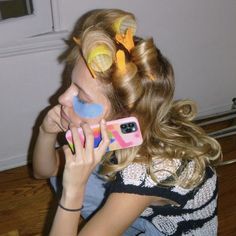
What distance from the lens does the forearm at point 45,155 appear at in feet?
3.61

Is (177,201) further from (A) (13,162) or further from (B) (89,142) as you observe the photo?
(A) (13,162)

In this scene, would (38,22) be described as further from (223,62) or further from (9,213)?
(223,62)

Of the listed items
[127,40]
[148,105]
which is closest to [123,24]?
[127,40]

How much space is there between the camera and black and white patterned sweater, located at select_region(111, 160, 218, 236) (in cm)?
82

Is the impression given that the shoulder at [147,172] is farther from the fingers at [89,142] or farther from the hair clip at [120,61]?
the hair clip at [120,61]

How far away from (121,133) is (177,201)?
0.72ft

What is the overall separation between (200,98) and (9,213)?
41.5 inches

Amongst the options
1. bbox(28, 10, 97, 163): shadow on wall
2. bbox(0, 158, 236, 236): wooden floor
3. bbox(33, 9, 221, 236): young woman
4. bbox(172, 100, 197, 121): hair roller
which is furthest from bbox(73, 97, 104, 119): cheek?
bbox(0, 158, 236, 236): wooden floor

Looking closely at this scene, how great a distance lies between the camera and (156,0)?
57.4 inches

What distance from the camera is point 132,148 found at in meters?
0.86

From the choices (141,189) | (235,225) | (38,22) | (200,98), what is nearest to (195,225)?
(141,189)

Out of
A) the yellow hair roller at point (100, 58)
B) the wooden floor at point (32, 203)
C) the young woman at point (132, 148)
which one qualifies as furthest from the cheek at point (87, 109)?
the wooden floor at point (32, 203)

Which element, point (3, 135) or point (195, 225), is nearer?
point (195, 225)

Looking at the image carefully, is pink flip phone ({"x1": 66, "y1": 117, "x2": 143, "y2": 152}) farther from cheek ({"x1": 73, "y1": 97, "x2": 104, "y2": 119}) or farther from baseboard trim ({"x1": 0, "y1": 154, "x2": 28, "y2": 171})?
baseboard trim ({"x1": 0, "y1": 154, "x2": 28, "y2": 171})
